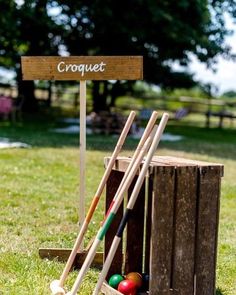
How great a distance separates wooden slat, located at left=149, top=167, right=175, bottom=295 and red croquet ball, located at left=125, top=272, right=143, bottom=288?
0.29 meters

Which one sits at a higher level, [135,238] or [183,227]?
[183,227]

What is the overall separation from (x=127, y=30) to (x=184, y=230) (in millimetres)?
13989

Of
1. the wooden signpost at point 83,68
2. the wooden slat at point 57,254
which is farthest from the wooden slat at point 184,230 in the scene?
the wooden signpost at point 83,68

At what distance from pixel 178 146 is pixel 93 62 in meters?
9.01

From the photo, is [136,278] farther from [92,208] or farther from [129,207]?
[129,207]

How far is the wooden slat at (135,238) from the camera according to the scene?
13.3 feet

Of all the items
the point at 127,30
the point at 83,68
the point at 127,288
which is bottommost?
the point at 127,288

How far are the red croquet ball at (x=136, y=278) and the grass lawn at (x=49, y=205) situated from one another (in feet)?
0.93

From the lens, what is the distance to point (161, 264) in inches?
138

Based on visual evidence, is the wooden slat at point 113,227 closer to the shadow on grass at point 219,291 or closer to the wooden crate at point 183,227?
the wooden crate at point 183,227

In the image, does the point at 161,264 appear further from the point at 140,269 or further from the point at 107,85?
the point at 107,85

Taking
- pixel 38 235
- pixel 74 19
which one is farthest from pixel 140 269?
pixel 74 19

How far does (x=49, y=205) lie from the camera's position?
650 centimetres

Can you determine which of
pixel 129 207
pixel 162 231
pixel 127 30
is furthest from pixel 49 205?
pixel 127 30
